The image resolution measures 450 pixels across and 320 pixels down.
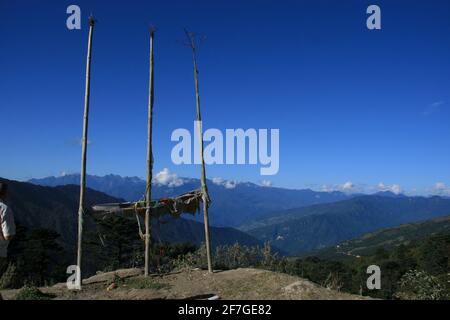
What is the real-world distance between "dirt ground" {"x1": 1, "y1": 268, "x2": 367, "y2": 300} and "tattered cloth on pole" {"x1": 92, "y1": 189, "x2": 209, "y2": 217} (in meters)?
2.48

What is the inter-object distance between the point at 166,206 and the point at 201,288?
14.3ft

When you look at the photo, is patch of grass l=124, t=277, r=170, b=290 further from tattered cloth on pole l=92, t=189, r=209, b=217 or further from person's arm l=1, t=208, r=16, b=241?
person's arm l=1, t=208, r=16, b=241

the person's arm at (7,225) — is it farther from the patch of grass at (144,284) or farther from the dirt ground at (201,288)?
the patch of grass at (144,284)

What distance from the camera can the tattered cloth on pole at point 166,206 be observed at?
1695cm

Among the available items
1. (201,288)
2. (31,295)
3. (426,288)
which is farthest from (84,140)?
(426,288)

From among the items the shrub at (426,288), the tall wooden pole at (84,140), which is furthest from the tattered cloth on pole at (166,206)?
the shrub at (426,288)

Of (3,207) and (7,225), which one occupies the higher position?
(3,207)

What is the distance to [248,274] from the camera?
50.3 feet

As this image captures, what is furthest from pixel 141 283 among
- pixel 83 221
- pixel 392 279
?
pixel 392 279

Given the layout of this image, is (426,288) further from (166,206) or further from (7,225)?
(7,225)

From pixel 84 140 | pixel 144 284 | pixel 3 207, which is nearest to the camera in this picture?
pixel 3 207

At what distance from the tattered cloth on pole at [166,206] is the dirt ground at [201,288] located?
2476mm

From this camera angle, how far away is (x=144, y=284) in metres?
14.4
